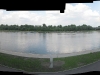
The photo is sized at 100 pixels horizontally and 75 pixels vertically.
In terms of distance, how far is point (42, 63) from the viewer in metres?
10.1

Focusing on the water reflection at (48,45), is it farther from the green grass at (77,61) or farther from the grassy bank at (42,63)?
the grassy bank at (42,63)

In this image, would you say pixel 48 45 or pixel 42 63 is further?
pixel 48 45

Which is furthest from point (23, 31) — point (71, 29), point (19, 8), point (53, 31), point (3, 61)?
point (19, 8)

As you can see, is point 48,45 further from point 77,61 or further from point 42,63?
point 42,63

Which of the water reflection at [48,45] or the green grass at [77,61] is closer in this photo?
the green grass at [77,61]

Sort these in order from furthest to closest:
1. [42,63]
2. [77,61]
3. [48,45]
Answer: [48,45]
[77,61]
[42,63]

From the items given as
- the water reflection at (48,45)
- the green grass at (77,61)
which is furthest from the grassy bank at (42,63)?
the water reflection at (48,45)

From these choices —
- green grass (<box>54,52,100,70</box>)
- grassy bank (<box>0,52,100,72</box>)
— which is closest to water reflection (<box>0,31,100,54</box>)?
green grass (<box>54,52,100,70</box>)

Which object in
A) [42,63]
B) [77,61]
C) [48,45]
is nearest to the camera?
[42,63]

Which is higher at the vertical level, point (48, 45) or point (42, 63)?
point (42, 63)

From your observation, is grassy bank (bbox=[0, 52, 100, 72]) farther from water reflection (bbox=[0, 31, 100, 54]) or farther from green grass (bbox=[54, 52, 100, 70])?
water reflection (bbox=[0, 31, 100, 54])

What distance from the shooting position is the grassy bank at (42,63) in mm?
9430

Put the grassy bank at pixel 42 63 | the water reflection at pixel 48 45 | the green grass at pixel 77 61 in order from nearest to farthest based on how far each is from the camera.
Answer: the grassy bank at pixel 42 63, the green grass at pixel 77 61, the water reflection at pixel 48 45

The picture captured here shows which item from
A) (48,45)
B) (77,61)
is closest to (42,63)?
(77,61)
